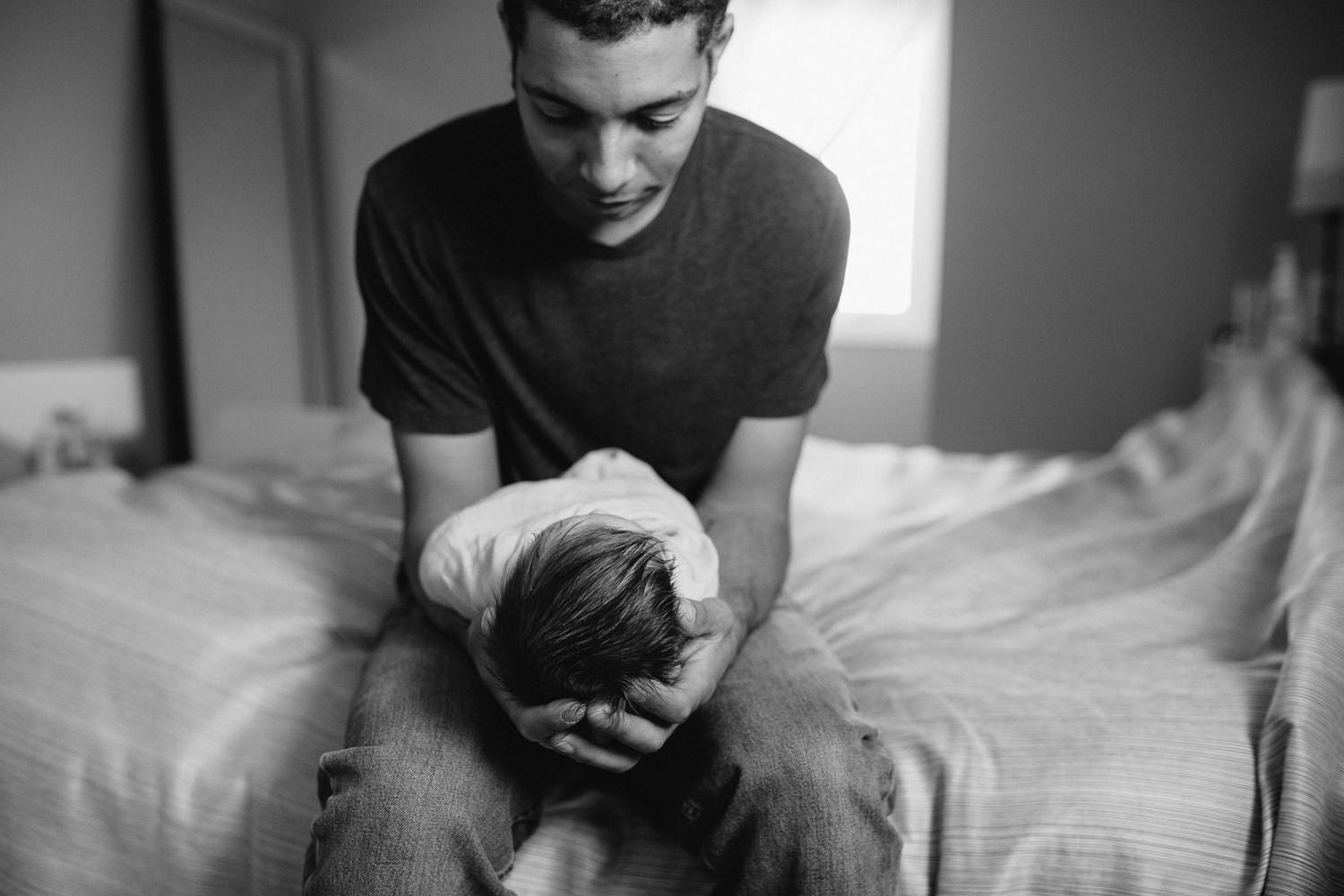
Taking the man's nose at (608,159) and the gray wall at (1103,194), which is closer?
the man's nose at (608,159)

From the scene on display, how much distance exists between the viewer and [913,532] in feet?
5.51

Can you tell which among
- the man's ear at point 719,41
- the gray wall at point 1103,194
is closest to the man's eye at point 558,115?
the man's ear at point 719,41

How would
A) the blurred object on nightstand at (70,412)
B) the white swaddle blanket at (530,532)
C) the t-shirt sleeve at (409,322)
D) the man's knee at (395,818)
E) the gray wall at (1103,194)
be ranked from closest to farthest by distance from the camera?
the man's knee at (395,818) → the white swaddle blanket at (530,532) → the t-shirt sleeve at (409,322) → the blurred object on nightstand at (70,412) → the gray wall at (1103,194)

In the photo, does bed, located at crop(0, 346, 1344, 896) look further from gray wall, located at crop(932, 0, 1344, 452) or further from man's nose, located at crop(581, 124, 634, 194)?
gray wall, located at crop(932, 0, 1344, 452)

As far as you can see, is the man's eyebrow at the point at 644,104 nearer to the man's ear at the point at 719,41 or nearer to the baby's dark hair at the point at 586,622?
the man's ear at the point at 719,41

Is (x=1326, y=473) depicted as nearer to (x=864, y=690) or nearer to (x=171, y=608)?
(x=864, y=690)

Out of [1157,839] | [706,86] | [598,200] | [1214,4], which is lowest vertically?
[1157,839]

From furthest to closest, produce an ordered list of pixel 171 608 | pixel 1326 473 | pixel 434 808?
pixel 1326 473 < pixel 171 608 < pixel 434 808

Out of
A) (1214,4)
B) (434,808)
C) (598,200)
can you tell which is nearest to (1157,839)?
(434,808)

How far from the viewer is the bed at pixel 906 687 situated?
0.89 metres

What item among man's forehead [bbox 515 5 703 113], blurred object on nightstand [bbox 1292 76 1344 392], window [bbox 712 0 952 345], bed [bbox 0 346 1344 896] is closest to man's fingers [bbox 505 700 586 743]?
bed [bbox 0 346 1344 896]

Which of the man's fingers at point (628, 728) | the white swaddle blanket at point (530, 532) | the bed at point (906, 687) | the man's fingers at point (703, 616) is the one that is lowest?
the bed at point (906, 687)

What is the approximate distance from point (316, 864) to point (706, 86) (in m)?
0.75

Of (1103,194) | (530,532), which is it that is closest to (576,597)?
(530,532)
